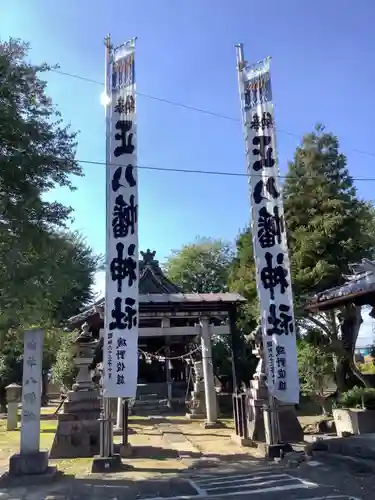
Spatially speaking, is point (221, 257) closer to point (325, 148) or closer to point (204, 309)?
point (325, 148)

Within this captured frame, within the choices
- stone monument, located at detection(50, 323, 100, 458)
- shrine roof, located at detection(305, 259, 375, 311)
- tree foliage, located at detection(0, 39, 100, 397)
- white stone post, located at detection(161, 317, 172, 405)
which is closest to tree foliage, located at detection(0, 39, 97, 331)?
tree foliage, located at detection(0, 39, 100, 397)

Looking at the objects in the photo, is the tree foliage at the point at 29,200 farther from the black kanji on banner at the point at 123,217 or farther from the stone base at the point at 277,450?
the stone base at the point at 277,450

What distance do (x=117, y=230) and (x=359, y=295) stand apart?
195 inches

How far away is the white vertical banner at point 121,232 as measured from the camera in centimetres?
882

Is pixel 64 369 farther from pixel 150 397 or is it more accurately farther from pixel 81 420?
pixel 81 420

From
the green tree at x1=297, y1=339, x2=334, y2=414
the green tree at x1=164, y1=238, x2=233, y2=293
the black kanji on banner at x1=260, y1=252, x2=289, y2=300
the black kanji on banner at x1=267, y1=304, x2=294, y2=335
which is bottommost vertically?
the green tree at x1=297, y1=339, x2=334, y2=414

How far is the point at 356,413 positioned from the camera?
1039cm

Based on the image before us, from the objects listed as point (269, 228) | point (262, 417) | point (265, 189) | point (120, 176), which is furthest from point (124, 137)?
point (262, 417)

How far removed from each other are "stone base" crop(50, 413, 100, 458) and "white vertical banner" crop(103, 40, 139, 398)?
10.6ft

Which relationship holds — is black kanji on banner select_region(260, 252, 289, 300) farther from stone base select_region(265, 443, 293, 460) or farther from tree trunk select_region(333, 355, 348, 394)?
tree trunk select_region(333, 355, 348, 394)

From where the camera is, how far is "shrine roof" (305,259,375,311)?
8.51m

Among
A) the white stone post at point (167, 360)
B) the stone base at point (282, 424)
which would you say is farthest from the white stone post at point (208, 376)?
the stone base at point (282, 424)

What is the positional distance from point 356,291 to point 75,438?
295 inches

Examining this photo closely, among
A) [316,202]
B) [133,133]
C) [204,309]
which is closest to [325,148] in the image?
[316,202]
